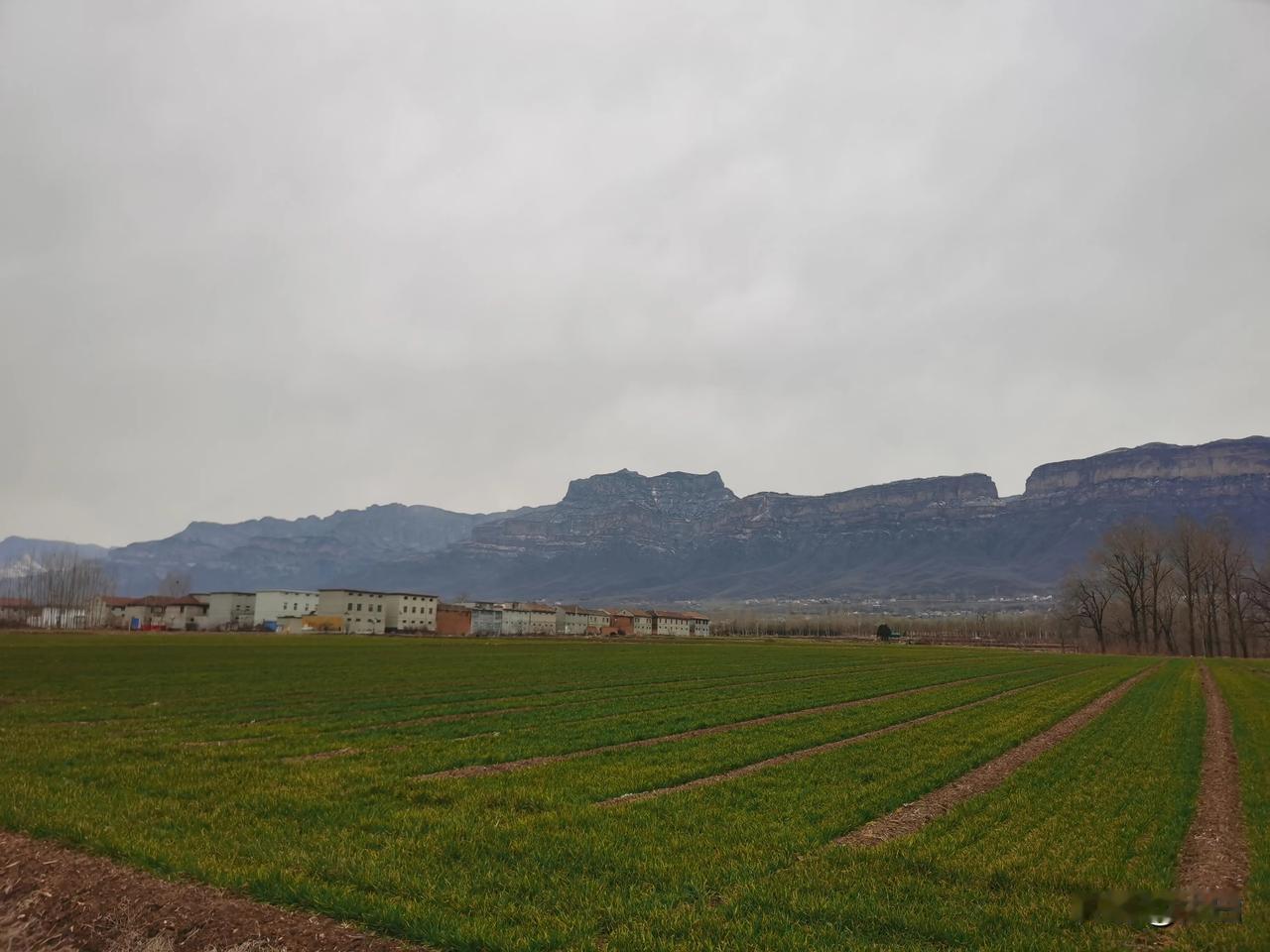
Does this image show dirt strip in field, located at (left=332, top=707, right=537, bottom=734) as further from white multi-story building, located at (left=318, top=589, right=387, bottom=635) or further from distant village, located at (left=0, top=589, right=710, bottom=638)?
white multi-story building, located at (left=318, top=589, right=387, bottom=635)

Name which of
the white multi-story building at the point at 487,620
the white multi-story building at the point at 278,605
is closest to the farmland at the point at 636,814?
the white multi-story building at the point at 278,605

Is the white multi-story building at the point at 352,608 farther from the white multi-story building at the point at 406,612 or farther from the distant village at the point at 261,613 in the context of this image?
the white multi-story building at the point at 406,612

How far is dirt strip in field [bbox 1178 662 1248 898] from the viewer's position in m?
11.5

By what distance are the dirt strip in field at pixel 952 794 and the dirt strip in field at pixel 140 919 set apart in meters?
8.19

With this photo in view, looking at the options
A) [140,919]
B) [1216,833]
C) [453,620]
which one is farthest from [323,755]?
[453,620]

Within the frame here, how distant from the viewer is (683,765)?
714 inches

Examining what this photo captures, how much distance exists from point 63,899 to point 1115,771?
2157cm

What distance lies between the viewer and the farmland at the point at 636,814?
954 cm

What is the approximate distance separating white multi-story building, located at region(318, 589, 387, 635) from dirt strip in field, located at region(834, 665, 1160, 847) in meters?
160

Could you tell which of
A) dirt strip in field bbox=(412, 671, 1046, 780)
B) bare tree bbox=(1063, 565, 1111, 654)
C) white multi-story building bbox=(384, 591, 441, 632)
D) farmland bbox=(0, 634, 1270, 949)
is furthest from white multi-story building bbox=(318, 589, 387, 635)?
dirt strip in field bbox=(412, 671, 1046, 780)

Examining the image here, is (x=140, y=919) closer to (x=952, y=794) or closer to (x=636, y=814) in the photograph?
(x=636, y=814)

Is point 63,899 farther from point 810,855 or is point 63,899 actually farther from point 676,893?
point 810,855

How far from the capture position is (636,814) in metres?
13.8

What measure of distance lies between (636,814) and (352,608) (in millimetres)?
168455
